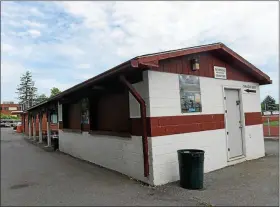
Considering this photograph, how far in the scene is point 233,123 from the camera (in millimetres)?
8984

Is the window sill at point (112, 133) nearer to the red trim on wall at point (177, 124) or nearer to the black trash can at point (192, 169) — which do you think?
the red trim on wall at point (177, 124)

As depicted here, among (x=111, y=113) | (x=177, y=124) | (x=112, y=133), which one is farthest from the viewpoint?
(x=111, y=113)

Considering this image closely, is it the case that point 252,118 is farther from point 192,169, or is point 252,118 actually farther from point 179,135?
point 192,169

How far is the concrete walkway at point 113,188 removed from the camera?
503 centimetres

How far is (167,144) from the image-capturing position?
6656mm

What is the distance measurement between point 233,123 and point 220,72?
184cm

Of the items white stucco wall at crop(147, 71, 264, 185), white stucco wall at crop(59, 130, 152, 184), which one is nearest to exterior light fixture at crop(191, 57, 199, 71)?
white stucco wall at crop(147, 71, 264, 185)

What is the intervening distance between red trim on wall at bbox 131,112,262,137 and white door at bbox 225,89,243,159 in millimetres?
510

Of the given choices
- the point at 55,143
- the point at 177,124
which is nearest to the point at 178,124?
the point at 177,124

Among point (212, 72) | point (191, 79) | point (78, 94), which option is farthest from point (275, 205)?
point (78, 94)

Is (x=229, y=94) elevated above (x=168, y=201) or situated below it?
above

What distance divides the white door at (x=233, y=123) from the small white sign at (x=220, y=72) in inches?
21.5

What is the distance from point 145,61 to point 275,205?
391cm

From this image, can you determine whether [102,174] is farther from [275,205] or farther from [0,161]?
[275,205]
